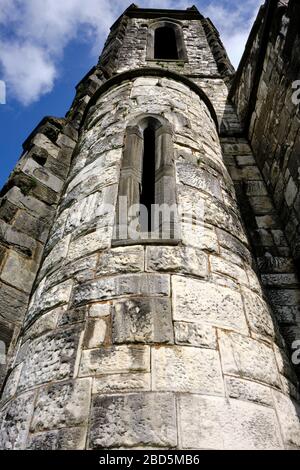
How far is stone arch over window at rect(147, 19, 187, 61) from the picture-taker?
10.6 metres

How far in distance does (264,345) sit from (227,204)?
1.47 meters

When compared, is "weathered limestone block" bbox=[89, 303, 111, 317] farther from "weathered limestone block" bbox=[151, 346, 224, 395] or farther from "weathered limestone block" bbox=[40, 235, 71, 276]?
"weathered limestone block" bbox=[40, 235, 71, 276]

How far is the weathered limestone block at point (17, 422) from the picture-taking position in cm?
169

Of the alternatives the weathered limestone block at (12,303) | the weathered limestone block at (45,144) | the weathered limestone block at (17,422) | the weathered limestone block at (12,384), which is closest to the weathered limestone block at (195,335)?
the weathered limestone block at (17,422)

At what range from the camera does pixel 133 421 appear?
157 cm

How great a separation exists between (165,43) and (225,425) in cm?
1249

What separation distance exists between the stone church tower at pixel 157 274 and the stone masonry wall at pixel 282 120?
0.09 feet

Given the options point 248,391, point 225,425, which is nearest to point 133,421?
point 225,425

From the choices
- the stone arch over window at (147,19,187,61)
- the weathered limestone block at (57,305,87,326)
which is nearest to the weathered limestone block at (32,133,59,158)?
the weathered limestone block at (57,305,87,326)

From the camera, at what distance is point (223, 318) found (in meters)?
2.09

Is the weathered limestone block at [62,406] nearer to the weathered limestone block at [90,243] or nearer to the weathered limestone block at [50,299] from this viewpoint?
the weathered limestone block at [50,299]

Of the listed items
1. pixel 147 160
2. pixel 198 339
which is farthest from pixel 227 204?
pixel 198 339

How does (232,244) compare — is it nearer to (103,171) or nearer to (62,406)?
(103,171)

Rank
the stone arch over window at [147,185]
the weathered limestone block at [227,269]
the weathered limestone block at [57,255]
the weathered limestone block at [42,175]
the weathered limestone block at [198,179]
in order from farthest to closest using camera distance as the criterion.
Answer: the weathered limestone block at [42,175]
the weathered limestone block at [198,179]
the weathered limestone block at [57,255]
the stone arch over window at [147,185]
the weathered limestone block at [227,269]
